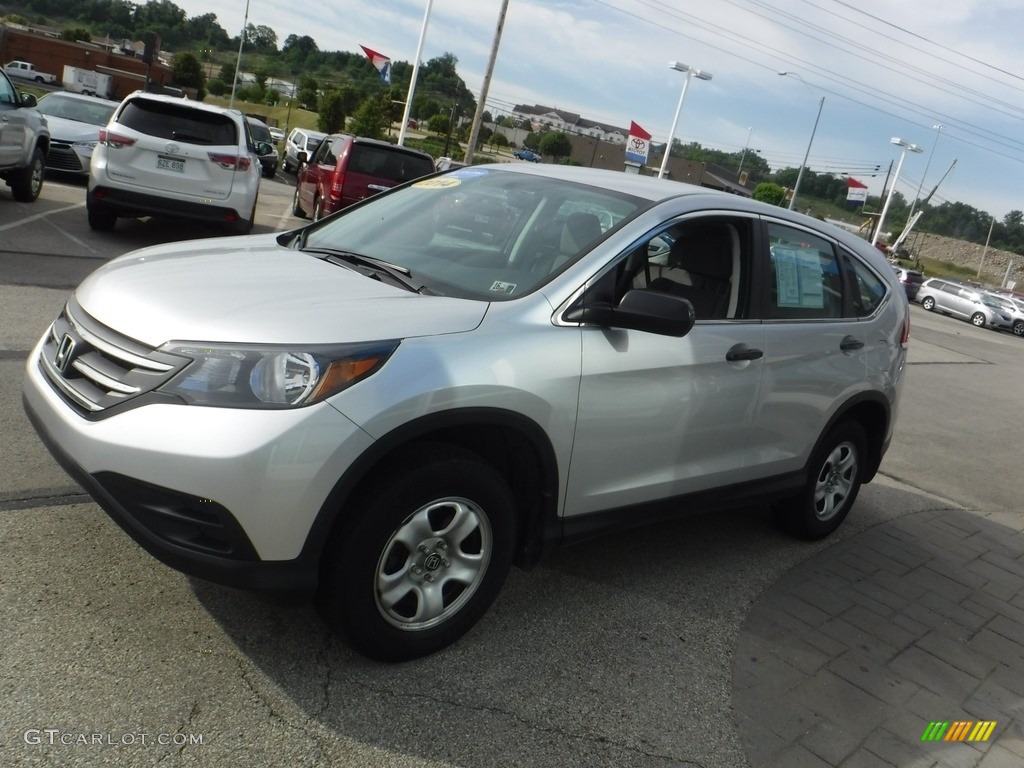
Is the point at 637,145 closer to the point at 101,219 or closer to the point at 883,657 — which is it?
the point at 101,219

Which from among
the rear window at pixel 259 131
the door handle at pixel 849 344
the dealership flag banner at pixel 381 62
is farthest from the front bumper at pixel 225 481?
the dealership flag banner at pixel 381 62

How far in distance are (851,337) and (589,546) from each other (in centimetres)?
175

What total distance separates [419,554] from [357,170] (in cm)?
1198

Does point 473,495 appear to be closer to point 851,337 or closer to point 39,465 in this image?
point 39,465

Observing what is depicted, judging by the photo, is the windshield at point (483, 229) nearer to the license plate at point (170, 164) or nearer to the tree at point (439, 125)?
the license plate at point (170, 164)

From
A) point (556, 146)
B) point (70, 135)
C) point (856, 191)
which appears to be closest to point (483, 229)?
point (70, 135)

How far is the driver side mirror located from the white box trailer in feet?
213

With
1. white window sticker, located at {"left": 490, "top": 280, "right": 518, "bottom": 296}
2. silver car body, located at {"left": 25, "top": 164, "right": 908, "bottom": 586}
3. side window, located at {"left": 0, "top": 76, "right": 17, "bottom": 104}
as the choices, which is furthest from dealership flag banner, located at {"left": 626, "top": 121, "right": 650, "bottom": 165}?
white window sticker, located at {"left": 490, "top": 280, "right": 518, "bottom": 296}

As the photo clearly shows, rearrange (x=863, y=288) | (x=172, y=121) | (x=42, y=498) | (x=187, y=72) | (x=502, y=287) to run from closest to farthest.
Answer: (x=502, y=287), (x=42, y=498), (x=863, y=288), (x=172, y=121), (x=187, y=72)

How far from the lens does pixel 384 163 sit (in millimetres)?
14492

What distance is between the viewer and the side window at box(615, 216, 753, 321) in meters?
3.94

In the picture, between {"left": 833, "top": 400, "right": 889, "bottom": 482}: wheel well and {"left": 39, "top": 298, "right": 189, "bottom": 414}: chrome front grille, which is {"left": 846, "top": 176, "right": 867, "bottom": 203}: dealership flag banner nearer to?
{"left": 833, "top": 400, "right": 889, "bottom": 482}: wheel well

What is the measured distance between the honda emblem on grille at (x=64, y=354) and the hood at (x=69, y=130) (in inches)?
533

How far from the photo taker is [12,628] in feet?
9.53
